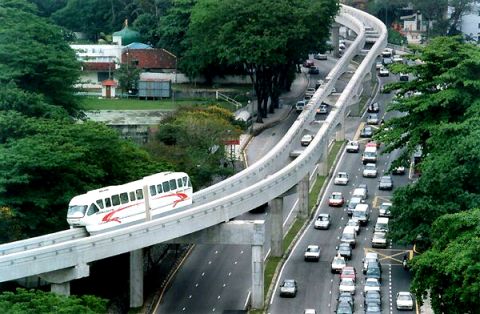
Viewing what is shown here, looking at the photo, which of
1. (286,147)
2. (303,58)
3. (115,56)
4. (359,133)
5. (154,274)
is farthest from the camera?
(115,56)

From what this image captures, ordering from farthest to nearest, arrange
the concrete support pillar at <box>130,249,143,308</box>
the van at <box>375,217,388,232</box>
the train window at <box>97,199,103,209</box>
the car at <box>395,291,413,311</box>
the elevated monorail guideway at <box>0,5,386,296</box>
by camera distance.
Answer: the van at <box>375,217,388,232</box>
the concrete support pillar at <box>130,249,143,308</box>
the car at <box>395,291,413,311</box>
the train window at <box>97,199,103,209</box>
the elevated monorail guideway at <box>0,5,386,296</box>

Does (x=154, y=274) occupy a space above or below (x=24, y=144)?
below

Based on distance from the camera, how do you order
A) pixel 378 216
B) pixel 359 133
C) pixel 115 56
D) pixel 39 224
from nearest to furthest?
pixel 39 224 < pixel 378 216 < pixel 359 133 < pixel 115 56

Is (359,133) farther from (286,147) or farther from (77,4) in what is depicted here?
(77,4)

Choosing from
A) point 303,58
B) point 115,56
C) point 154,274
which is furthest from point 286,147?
point 115,56

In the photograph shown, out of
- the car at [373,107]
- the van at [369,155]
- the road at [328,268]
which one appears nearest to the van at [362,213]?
the road at [328,268]

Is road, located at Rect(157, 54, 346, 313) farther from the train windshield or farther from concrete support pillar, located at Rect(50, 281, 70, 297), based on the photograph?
the train windshield

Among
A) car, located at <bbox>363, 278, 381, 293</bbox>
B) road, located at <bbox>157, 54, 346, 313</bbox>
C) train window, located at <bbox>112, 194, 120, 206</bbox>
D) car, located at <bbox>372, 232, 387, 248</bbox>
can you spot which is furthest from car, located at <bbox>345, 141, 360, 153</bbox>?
train window, located at <bbox>112, 194, 120, 206</bbox>
